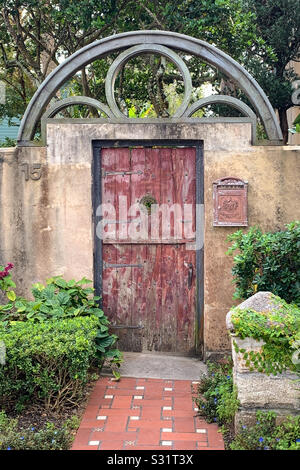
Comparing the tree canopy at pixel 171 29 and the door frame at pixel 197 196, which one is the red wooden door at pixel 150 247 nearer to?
the door frame at pixel 197 196

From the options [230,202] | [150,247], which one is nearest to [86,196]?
[150,247]

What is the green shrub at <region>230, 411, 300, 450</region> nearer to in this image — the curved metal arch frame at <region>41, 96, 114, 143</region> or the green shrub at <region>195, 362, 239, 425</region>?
the green shrub at <region>195, 362, 239, 425</region>

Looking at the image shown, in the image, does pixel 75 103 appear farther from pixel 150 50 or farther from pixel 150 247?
pixel 150 247

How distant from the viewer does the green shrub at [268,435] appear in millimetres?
4176

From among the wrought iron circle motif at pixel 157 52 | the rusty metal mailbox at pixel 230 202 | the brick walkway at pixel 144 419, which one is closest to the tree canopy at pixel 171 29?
the wrought iron circle motif at pixel 157 52

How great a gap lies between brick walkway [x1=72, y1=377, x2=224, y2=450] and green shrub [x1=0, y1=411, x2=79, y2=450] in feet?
0.38

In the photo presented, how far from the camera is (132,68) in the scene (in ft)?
44.4

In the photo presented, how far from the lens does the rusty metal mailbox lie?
20.1 ft

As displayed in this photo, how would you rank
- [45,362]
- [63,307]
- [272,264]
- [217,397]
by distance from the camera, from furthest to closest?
[63,307], [272,264], [217,397], [45,362]

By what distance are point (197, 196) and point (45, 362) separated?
8.30 feet

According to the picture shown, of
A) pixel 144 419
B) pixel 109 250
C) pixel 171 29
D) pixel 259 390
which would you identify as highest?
pixel 171 29

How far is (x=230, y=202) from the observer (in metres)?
6.15
